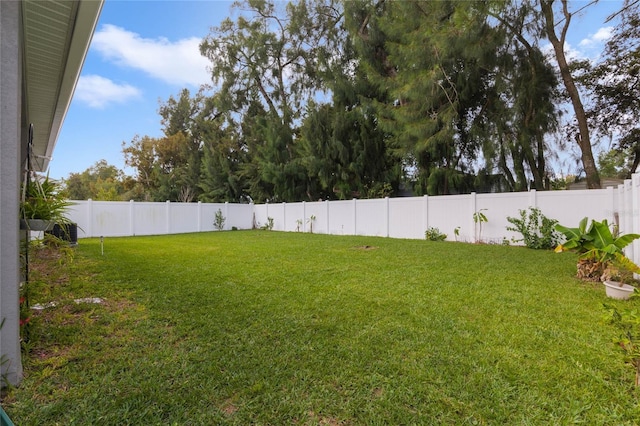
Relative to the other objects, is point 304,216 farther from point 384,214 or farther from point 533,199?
point 533,199

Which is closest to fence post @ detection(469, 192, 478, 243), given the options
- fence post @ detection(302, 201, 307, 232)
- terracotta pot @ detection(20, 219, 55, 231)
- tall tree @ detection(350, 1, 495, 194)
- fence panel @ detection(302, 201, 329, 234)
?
tall tree @ detection(350, 1, 495, 194)

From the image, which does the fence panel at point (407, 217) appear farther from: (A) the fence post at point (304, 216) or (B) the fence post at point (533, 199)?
(A) the fence post at point (304, 216)

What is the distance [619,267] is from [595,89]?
10052 millimetres

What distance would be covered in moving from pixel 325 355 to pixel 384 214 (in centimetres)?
990

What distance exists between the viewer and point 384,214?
1184 cm

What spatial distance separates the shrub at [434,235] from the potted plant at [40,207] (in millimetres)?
9547

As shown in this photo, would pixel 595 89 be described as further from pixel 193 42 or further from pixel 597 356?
pixel 193 42

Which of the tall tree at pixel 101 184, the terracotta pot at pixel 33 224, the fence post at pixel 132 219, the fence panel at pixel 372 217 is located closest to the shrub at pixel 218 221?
the fence post at pixel 132 219

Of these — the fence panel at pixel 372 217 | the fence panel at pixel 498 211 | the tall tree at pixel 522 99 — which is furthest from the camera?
the fence panel at pixel 372 217

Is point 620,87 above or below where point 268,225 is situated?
above

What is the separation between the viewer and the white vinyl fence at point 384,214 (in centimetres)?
748

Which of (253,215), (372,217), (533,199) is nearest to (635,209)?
(533,199)

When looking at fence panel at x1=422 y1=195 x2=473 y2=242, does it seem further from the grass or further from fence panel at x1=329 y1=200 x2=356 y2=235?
the grass

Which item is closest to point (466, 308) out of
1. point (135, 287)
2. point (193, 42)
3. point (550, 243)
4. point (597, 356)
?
point (597, 356)
